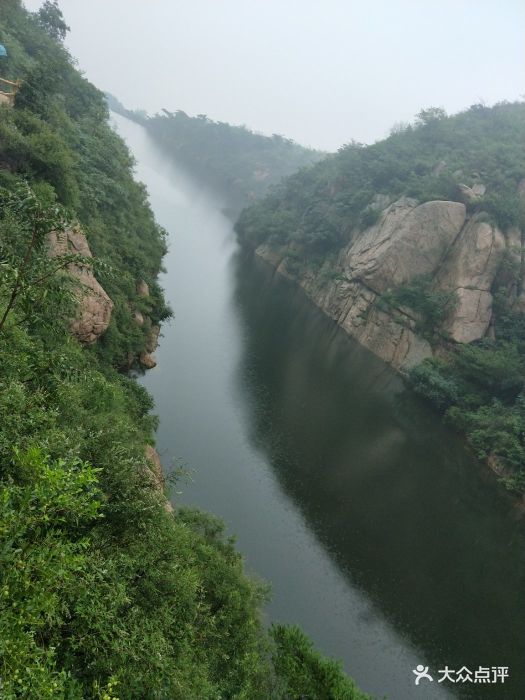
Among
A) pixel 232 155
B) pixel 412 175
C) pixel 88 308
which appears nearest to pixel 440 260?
pixel 412 175

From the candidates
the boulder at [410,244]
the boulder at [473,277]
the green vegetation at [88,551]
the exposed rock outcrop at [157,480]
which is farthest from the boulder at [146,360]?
the boulder at [410,244]

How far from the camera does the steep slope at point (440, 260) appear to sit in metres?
39.5

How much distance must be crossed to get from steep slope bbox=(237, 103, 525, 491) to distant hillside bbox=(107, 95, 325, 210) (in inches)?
2022

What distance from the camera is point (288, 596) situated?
16.9 meters

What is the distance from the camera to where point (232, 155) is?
13100 cm

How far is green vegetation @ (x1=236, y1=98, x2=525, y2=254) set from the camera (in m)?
52.5

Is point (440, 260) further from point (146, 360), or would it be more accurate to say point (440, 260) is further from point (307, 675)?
point (307, 675)

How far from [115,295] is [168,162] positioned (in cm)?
12033

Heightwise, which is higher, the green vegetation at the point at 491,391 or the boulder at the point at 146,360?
the green vegetation at the point at 491,391

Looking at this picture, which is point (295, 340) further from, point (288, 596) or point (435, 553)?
point (288, 596)

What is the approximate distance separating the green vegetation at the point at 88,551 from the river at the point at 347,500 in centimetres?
449

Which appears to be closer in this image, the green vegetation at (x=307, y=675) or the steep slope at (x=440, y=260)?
the green vegetation at (x=307, y=675)

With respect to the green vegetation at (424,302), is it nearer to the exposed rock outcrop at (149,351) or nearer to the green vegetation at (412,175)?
the green vegetation at (412,175)

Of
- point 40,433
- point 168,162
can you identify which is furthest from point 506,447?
point 168,162
